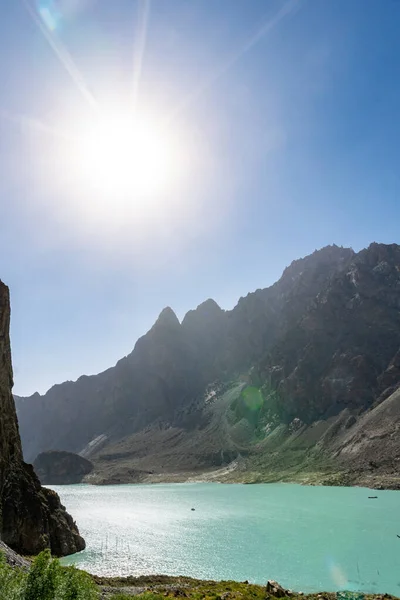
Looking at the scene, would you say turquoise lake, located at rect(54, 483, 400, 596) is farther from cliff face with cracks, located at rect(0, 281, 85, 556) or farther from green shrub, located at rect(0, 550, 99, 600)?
green shrub, located at rect(0, 550, 99, 600)

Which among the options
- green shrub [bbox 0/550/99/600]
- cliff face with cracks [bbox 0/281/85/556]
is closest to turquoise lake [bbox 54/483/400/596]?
cliff face with cracks [bbox 0/281/85/556]

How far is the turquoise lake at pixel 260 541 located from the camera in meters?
43.3

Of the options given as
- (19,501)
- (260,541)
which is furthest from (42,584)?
(260,541)

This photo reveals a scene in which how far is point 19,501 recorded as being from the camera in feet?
163

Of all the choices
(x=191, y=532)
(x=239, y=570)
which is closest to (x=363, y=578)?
(x=239, y=570)

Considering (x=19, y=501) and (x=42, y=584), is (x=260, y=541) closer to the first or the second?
(x=19, y=501)

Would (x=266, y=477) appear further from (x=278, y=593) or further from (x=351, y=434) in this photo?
(x=278, y=593)

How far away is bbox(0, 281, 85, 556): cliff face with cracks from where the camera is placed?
47.8 m

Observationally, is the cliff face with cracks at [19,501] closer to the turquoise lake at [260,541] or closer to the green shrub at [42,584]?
the turquoise lake at [260,541]

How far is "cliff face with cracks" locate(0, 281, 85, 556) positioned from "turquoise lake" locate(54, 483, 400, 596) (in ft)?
11.9

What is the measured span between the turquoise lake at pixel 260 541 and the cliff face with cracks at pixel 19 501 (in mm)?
3642

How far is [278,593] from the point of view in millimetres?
31172

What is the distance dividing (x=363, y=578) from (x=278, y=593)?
1490cm

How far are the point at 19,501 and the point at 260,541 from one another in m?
32.4
